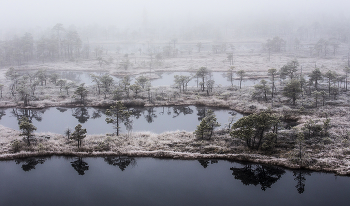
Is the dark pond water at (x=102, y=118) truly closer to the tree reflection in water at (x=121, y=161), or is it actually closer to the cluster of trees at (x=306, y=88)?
the tree reflection in water at (x=121, y=161)

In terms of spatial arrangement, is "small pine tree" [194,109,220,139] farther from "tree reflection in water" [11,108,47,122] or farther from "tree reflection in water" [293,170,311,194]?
"tree reflection in water" [11,108,47,122]

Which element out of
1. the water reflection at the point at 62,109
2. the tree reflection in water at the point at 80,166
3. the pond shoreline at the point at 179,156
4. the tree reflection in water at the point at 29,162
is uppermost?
the water reflection at the point at 62,109

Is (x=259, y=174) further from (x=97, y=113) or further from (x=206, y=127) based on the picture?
(x=97, y=113)

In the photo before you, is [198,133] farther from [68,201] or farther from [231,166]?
[68,201]

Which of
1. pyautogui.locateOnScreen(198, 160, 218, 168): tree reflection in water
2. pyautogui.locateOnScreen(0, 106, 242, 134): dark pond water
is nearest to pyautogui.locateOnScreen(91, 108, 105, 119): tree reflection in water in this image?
pyautogui.locateOnScreen(0, 106, 242, 134): dark pond water

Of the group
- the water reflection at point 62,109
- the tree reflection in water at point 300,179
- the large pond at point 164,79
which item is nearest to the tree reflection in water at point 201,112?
the large pond at point 164,79

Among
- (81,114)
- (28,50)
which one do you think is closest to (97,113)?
(81,114)
